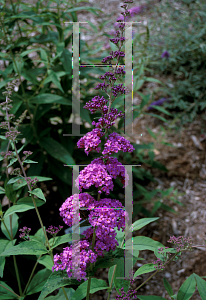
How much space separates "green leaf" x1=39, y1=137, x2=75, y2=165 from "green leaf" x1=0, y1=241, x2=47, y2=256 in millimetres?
868

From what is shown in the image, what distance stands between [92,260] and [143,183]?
6.90 ft

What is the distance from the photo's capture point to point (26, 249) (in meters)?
1.33

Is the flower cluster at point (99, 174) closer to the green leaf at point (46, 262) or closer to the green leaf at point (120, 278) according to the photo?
the green leaf at point (120, 278)

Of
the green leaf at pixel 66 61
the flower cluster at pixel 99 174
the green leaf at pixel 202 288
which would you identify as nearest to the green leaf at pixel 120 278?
the green leaf at pixel 202 288

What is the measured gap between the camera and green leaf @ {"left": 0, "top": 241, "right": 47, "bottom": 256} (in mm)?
1285

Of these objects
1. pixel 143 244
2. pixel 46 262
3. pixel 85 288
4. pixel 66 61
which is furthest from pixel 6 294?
pixel 66 61

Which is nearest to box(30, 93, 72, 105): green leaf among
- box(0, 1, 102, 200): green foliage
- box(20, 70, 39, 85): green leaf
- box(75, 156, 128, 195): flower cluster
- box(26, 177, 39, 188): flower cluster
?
box(0, 1, 102, 200): green foliage

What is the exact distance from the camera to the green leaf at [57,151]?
7.23 ft

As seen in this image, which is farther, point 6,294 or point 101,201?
point 6,294

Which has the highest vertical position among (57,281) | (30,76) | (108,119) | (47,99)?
(30,76)

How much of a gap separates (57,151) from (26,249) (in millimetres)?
1023

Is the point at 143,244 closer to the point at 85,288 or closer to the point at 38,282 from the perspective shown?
the point at 85,288

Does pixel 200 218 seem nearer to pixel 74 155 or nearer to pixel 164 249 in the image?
pixel 74 155

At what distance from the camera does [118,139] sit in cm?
125
